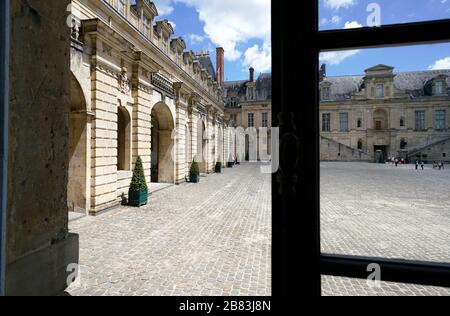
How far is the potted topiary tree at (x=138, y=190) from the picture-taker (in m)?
10.2

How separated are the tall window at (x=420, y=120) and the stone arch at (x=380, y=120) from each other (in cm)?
417

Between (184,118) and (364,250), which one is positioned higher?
(184,118)

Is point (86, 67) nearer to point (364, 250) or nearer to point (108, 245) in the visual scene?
point (108, 245)

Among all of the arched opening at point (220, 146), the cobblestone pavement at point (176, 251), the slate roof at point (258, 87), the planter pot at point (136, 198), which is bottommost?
the cobblestone pavement at point (176, 251)

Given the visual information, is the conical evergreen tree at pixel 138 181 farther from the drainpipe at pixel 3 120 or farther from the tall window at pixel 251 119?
the tall window at pixel 251 119

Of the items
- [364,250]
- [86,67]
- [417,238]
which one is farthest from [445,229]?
[86,67]

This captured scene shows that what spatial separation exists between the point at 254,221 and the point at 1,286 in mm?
7418

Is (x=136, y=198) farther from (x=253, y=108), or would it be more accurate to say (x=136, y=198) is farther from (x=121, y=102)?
(x=253, y=108)

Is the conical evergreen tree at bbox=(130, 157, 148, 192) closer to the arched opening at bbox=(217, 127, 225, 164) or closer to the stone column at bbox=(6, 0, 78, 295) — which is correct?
the stone column at bbox=(6, 0, 78, 295)

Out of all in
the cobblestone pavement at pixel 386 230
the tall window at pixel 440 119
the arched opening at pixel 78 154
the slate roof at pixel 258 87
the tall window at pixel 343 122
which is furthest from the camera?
the slate roof at pixel 258 87

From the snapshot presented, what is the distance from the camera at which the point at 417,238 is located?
651 cm

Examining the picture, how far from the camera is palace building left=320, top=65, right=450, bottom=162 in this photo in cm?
3738

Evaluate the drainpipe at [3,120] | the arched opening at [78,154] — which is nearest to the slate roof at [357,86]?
the arched opening at [78,154]
